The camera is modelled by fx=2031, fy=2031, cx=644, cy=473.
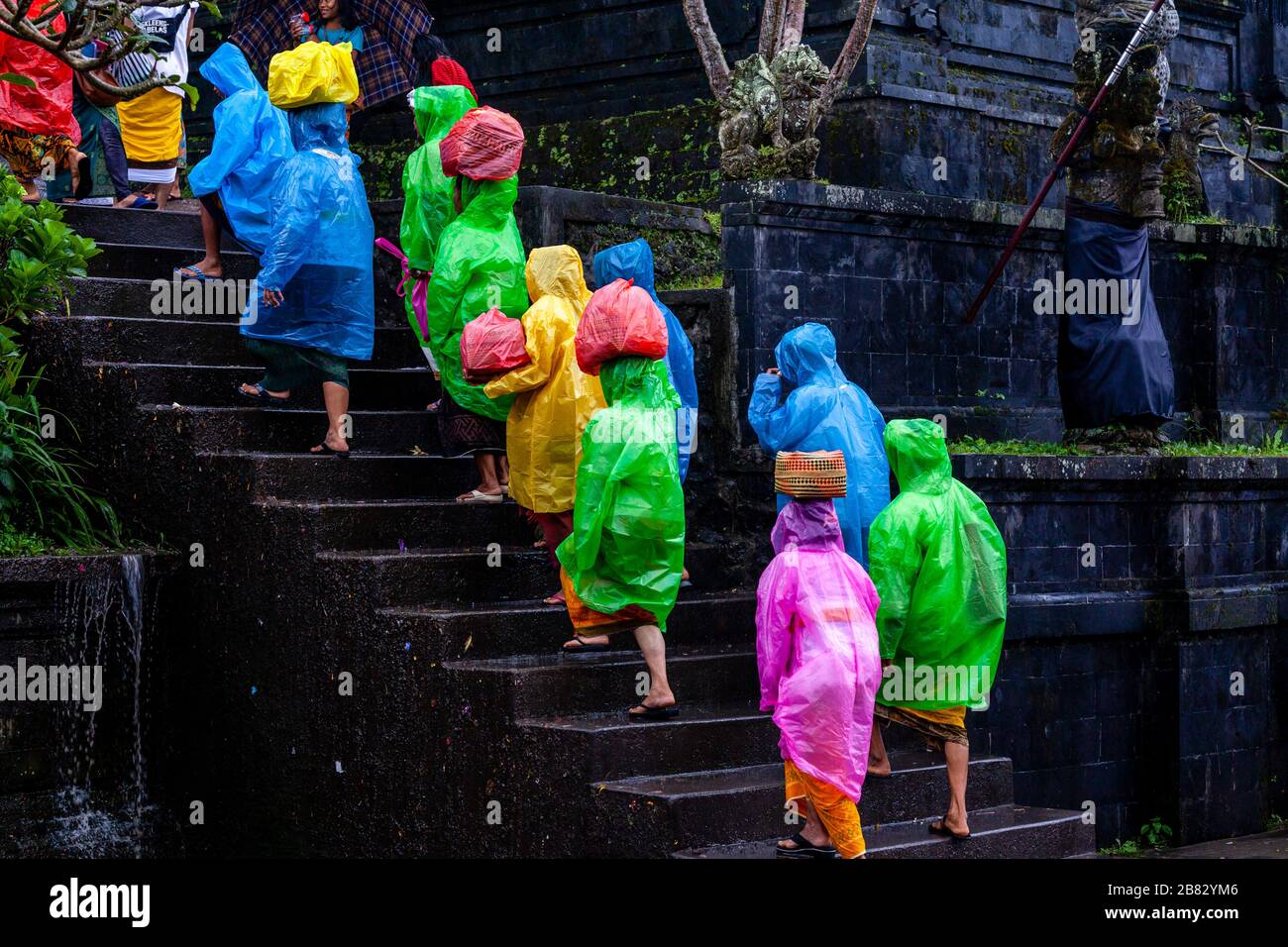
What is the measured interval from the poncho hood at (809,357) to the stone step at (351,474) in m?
2.15

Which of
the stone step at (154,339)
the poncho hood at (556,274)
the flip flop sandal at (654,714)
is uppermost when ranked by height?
the poncho hood at (556,274)

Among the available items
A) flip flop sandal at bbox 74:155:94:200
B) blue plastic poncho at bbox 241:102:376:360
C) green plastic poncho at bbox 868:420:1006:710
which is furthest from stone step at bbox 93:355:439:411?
green plastic poncho at bbox 868:420:1006:710

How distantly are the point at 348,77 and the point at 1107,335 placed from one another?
4824 millimetres

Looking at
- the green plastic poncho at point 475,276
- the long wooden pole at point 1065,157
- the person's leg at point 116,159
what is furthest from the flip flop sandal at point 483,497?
the person's leg at point 116,159

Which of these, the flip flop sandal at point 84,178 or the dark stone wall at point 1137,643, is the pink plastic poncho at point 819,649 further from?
the flip flop sandal at point 84,178

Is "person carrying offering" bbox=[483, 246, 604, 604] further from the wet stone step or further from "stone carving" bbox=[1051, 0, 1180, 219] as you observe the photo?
"stone carving" bbox=[1051, 0, 1180, 219]

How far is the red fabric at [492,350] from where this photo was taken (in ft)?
31.2

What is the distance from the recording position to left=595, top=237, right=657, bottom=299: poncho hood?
9.55 metres

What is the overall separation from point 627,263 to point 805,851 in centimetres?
299

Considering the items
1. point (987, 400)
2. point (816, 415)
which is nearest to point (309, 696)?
point (816, 415)

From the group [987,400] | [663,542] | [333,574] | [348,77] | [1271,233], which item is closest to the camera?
[663,542]

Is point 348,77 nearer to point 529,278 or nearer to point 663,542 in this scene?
point 529,278

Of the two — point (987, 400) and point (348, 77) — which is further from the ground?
point (348, 77)

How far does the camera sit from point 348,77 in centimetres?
1068
